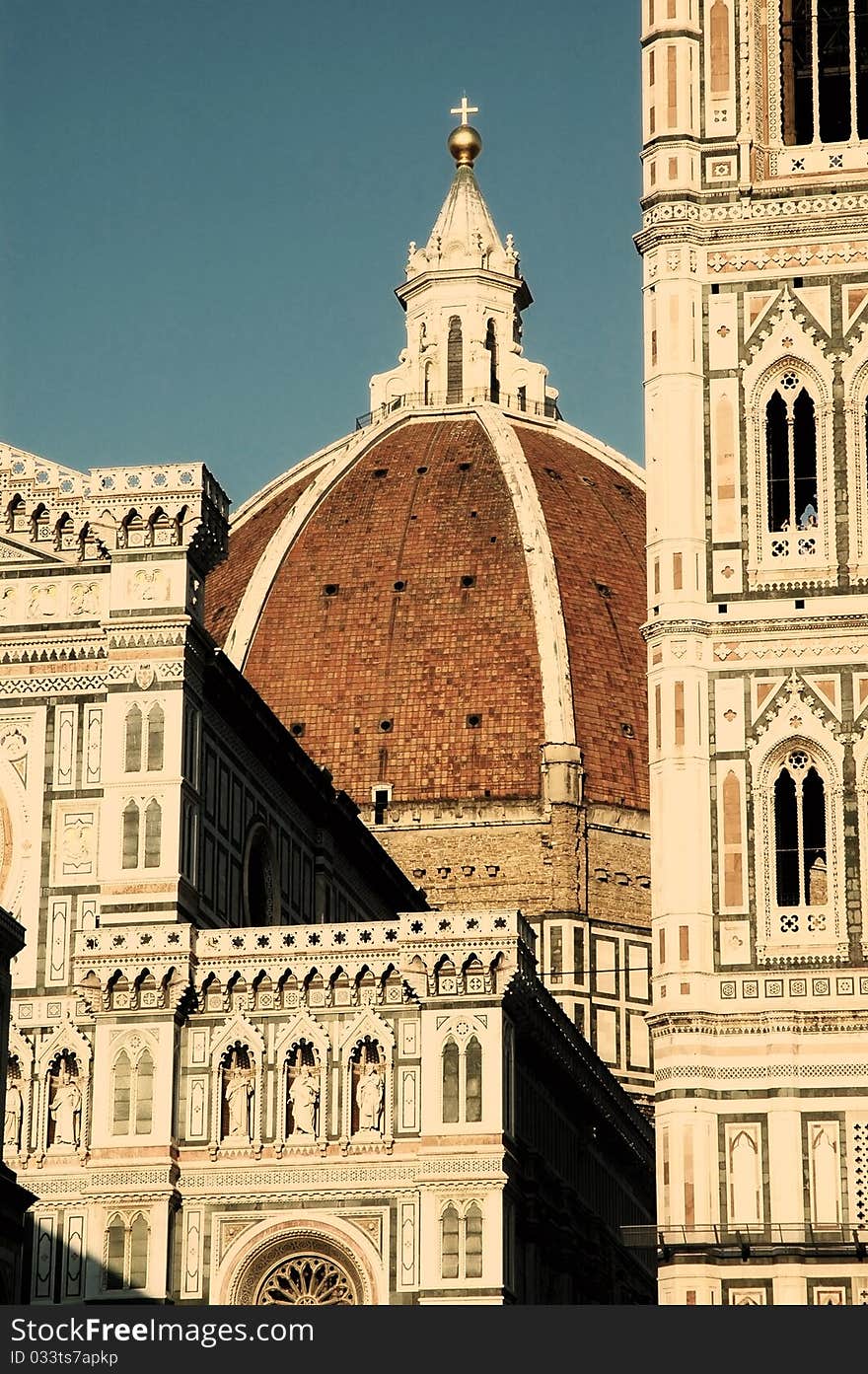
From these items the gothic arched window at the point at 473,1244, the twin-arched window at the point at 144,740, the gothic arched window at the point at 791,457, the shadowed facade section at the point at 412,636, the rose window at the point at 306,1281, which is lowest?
the rose window at the point at 306,1281

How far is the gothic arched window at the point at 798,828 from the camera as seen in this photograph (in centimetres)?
3400

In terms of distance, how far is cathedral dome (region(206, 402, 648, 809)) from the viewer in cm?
6838

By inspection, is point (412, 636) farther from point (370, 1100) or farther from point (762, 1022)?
point (762, 1022)

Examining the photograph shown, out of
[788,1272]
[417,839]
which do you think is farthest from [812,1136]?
[417,839]

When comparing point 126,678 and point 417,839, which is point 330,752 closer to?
point 417,839

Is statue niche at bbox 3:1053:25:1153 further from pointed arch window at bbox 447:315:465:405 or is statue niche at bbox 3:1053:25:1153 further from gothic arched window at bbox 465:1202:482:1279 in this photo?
pointed arch window at bbox 447:315:465:405

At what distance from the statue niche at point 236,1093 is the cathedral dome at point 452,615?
30.5m

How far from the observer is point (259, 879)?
4178cm

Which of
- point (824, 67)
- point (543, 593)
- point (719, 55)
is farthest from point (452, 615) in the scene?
point (719, 55)

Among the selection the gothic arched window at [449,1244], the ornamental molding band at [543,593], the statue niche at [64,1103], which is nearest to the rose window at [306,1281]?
the gothic arched window at [449,1244]

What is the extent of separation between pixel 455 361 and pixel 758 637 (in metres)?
45.8

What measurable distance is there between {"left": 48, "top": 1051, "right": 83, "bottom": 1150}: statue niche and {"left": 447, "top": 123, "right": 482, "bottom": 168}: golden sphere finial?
4992cm

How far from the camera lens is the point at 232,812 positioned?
40.2 meters

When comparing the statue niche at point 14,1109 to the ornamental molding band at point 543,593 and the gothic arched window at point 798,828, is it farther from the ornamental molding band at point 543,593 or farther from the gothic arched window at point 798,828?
the ornamental molding band at point 543,593
